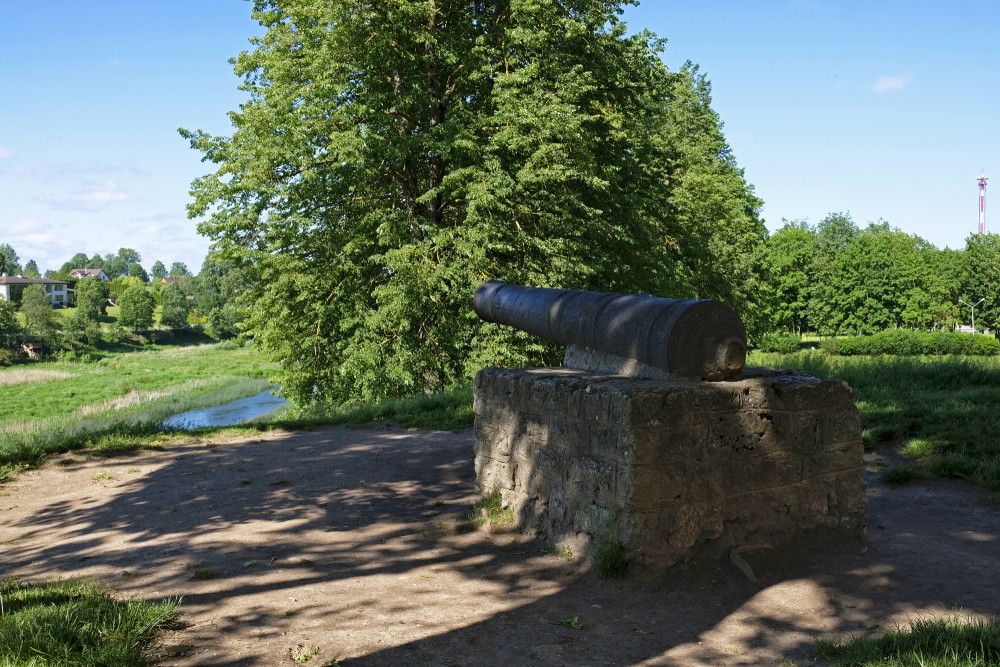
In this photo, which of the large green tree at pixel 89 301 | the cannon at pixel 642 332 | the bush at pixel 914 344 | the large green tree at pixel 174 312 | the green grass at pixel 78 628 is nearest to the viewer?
the green grass at pixel 78 628

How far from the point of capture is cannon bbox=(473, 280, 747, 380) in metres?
5.70

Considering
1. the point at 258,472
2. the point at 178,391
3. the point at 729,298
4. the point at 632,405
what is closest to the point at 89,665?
the point at 632,405

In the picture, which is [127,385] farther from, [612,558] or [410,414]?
[612,558]

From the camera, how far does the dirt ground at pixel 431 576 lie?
439cm

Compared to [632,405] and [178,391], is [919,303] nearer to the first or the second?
[178,391]

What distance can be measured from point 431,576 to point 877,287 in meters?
59.3

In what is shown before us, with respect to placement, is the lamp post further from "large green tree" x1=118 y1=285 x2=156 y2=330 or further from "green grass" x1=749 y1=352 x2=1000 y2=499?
"large green tree" x1=118 y1=285 x2=156 y2=330

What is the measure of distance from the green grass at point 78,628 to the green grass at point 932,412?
6754mm

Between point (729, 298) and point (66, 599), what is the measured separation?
22.3 meters

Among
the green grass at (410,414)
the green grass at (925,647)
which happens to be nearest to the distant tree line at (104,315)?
the green grass at (410,414)

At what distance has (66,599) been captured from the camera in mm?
4723

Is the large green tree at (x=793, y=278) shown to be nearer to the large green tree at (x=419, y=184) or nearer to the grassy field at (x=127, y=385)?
the grassy field at (x=127, y=385)

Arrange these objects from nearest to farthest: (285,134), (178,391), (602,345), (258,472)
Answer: (602,345) → (258,472) → (285,134) → (178,391)

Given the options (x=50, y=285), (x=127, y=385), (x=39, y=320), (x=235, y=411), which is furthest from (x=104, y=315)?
(x=235, y=411)
